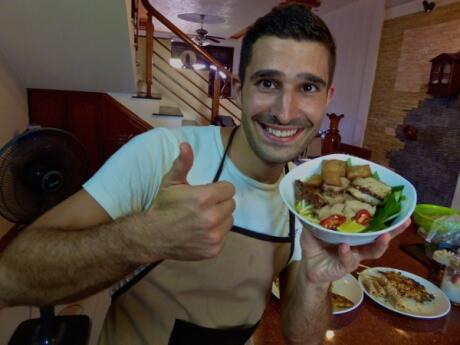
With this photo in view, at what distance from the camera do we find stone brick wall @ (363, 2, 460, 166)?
12.7 ft

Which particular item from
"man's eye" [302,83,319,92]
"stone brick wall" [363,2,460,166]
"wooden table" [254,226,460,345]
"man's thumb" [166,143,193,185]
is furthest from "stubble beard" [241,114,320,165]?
"stone brick wall" [363,2,460,166]

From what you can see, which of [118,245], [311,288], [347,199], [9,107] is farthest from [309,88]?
[9,107]

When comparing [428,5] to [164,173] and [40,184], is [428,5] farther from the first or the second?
[40,184]

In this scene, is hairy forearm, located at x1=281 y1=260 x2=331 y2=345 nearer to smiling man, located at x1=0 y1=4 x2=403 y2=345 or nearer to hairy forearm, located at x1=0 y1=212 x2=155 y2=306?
smiling man, located at x1=0 y1=4 x2=403 y2=345

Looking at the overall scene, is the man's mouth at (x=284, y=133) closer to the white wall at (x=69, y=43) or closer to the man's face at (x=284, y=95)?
the man's face at (x=284, y=95)

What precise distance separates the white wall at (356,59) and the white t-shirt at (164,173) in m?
4.63

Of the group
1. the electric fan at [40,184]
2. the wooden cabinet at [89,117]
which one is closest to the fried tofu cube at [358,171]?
the electric fan at [40,184]

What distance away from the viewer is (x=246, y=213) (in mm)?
1086

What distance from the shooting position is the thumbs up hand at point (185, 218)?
0.64m

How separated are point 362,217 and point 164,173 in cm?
57

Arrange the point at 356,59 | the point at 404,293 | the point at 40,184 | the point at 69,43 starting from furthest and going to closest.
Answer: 1. the point at 356,59
2. the point at 69,43
3. the point at 40,184
4. the point at 404,293

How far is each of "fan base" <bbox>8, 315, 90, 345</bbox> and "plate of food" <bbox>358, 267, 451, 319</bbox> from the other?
5.32 feet

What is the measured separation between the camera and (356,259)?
2.90 feet

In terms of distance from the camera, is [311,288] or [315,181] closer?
[315,181]
